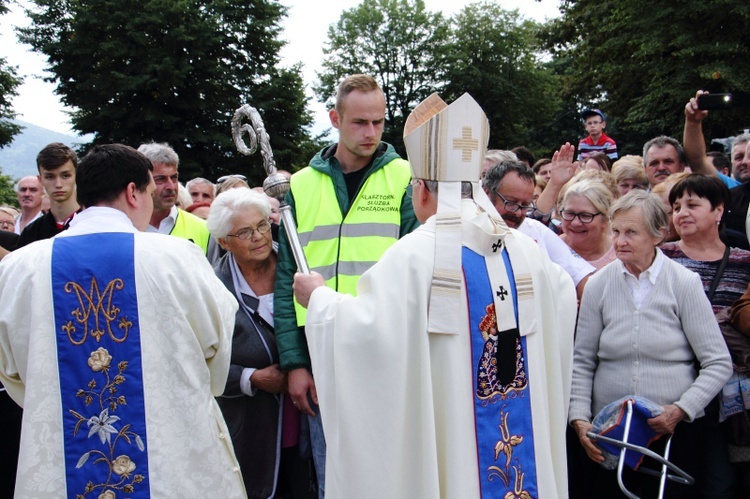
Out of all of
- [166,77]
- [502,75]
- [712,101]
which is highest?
[502,75]

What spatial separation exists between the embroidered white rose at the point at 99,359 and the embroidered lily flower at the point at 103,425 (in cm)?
18

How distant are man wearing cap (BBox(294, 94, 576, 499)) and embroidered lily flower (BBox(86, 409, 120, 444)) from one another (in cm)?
96

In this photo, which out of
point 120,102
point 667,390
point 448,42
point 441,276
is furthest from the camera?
point 448,42

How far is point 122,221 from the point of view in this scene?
11.0ft

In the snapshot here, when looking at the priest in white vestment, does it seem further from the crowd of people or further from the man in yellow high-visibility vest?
the man in yellow high-visibility vest

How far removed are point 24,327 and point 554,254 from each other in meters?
2.95

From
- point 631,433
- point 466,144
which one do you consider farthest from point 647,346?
point 466,144

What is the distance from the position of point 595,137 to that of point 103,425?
25.3 ft

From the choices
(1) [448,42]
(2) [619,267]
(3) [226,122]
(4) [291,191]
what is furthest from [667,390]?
(1) [448,42]

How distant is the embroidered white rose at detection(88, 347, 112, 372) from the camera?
10.5ft

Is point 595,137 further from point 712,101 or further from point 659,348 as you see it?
point 659,348

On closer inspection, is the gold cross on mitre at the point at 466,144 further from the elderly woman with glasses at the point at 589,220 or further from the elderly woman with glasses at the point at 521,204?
the elderly woman with glasses at the point at 589,220

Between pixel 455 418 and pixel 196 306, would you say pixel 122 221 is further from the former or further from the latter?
pixel 455 418

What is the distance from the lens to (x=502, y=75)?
40.8m
